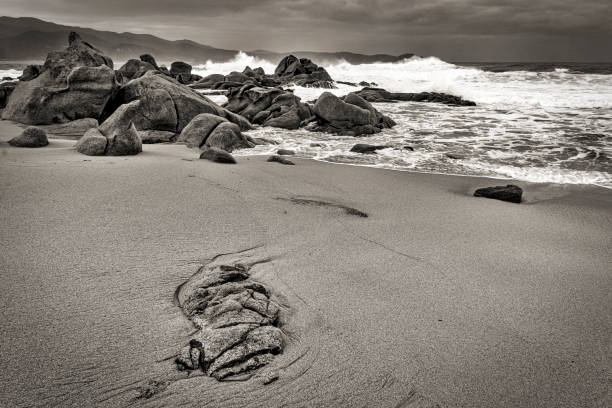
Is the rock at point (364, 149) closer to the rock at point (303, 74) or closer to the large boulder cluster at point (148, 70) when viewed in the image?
the large boulder cluster at point (148, 70)

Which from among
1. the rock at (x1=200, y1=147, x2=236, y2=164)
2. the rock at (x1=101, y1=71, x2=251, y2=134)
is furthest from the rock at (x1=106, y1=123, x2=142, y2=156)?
the rock at (x1=101, y1=71, x2=251, y2=134)

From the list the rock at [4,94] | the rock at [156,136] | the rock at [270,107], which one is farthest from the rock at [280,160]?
the rock at [4,94]

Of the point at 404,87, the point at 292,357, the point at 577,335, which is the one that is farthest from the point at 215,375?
the point at 404,87

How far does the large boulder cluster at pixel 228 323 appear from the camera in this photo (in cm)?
184

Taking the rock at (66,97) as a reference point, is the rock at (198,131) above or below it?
below

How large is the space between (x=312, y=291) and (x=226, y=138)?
607cm

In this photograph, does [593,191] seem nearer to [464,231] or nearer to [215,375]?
[464,231]

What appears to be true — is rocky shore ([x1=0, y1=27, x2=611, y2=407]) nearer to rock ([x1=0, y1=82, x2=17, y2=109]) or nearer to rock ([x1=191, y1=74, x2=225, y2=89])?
rock ([x1=0, y1=82, x2=17, y2=109])

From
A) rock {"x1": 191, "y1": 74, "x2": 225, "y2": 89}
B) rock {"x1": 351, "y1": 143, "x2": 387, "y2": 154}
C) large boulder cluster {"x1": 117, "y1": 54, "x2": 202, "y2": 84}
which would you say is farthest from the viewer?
rock {"x1": 191, "y1": 74, "x2": 225, "y2": 89}

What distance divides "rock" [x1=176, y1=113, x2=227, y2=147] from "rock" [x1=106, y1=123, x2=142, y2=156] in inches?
75.0

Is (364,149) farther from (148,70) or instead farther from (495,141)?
(148,70)

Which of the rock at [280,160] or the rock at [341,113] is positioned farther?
the rock at [341,113]

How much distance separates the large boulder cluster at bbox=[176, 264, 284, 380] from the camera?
1.84 metres

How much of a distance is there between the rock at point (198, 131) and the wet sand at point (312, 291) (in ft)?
11.0
